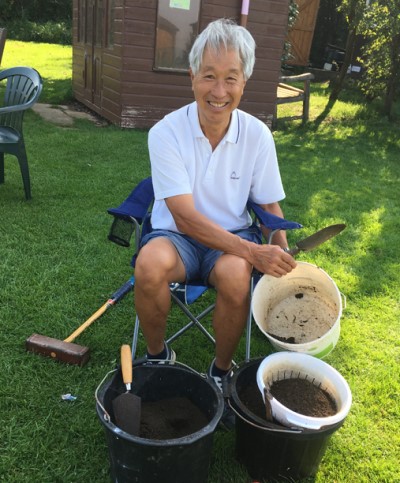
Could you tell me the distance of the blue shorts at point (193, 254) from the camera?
2.06 meters

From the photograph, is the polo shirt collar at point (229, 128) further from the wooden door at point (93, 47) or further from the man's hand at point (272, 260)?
the wooden door at point (93, 47)

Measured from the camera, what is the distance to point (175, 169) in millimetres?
2020

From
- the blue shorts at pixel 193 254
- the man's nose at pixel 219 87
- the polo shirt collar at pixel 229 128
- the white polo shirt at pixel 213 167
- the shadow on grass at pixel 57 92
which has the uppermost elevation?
the man's nose at pixel 219 87

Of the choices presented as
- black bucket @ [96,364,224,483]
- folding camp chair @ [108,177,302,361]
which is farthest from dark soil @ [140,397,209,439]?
folding camp chair @ [108,177,302,361]

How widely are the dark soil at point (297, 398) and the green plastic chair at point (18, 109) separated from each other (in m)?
2.90

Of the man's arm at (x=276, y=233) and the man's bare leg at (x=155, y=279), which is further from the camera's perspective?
the man's arm at (x=276, y=233)

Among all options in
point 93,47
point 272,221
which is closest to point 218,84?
point 272,221

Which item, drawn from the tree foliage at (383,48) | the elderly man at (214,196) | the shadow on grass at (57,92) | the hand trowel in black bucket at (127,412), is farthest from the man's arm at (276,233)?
the shadow on grass at (57,92)

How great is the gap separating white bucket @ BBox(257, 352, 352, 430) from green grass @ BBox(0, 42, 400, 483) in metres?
0.35

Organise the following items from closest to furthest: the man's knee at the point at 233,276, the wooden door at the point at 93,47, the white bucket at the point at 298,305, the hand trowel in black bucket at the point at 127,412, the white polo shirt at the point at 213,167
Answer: the hand trowel in black bucket at the point at 127,412
the man's knee at the point at 233,276
the white polo shirt at the point at 213,167
the white bucket at the point at 298,305
the wooden door at the point at 93,47

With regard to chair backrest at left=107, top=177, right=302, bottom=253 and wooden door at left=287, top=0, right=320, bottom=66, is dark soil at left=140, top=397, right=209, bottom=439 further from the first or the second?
wooden door at left=287, top=0, right=320, bottom=66

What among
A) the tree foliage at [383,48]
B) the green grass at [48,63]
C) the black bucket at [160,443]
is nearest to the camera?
the black bucket at [160,443]

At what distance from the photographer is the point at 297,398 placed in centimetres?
177

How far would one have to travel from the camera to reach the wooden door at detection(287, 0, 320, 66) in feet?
45.3
